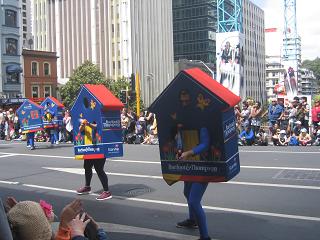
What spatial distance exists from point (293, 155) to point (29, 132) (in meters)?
10.5

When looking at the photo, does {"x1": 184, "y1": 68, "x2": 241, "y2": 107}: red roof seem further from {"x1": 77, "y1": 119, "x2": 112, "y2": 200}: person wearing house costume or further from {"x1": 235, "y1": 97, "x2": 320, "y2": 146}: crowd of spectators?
{"x1": 235, "y1": 97, "x2": 320, "y2": 146}: crowd of spectators

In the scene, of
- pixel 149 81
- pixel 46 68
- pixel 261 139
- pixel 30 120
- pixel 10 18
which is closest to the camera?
pixel 261 139

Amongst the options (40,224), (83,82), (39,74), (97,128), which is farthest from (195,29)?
(40,224)

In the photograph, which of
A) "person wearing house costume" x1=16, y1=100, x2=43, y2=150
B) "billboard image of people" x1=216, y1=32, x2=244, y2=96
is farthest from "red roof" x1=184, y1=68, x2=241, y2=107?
"billboard image of people" x1=216, y1=32, x2=244, y2=96

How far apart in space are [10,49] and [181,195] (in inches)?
2202

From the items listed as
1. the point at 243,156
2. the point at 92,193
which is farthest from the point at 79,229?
the point at 243,156

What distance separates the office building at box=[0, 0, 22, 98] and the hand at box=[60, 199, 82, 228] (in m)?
57.5

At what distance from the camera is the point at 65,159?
1548 centimetres

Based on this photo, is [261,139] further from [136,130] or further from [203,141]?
[203,141]

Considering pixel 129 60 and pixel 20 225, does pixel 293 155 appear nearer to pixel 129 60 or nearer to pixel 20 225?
pixel 20 225

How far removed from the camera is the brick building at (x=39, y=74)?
6869 cm

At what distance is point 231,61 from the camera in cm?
4881

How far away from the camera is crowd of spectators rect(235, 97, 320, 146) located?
59.6 feet

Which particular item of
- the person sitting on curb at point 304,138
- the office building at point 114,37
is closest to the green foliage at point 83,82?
the office building at point 114,37
